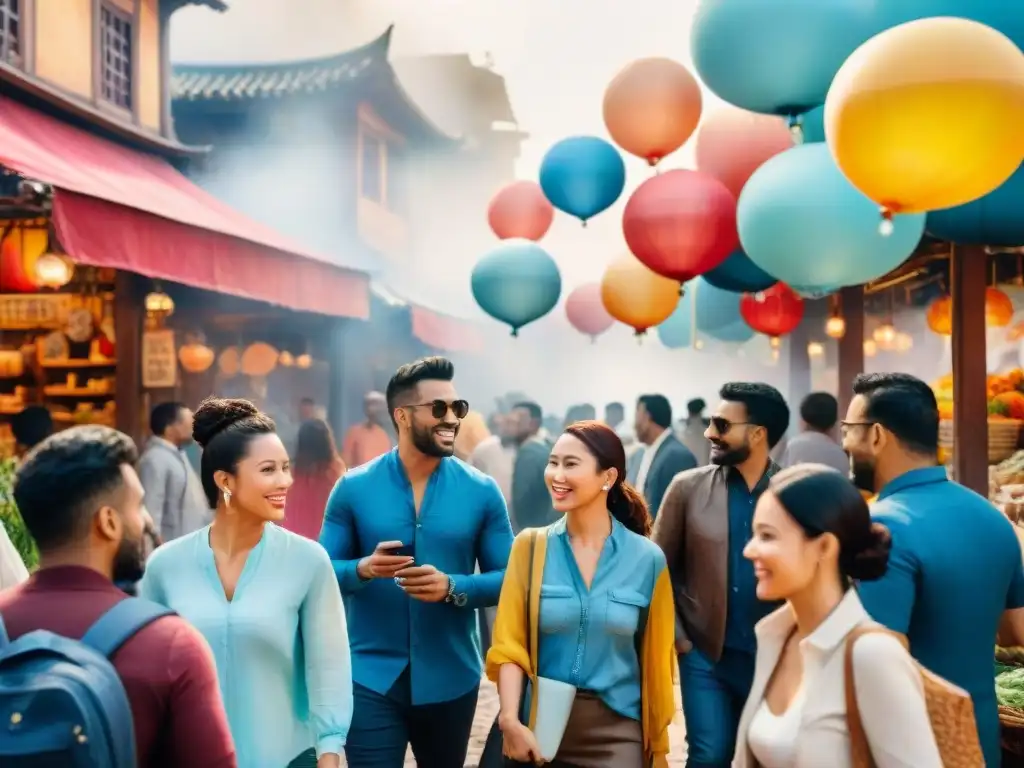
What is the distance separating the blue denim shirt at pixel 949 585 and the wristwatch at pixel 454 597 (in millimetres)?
1494

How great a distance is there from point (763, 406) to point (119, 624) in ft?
9.90

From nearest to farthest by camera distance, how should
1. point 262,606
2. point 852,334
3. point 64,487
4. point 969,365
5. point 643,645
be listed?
point 64,487, point 262,606, point 643,645, point 969,365, point 852,334

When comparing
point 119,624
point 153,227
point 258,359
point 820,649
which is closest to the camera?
point 119,624

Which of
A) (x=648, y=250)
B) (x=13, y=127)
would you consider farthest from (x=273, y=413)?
(x=648, y=250)

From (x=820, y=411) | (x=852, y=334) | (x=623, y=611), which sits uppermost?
(x=852, y=334)

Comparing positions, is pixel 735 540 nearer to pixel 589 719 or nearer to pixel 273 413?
pixel 589 719

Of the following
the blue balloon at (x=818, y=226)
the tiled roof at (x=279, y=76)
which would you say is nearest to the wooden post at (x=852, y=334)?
the blue balloon at (x=818, y=226)

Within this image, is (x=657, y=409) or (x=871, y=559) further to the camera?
(x=657, y=409)

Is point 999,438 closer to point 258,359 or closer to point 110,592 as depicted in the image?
point 110,592

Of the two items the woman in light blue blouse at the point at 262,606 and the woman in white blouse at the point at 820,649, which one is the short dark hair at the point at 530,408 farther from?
the woman in white blouse at the point at 820,649

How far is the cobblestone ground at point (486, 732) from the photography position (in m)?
6.06

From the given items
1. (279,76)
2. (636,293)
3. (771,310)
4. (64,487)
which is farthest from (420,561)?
(279,76)

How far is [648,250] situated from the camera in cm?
640

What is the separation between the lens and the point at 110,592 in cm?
207
